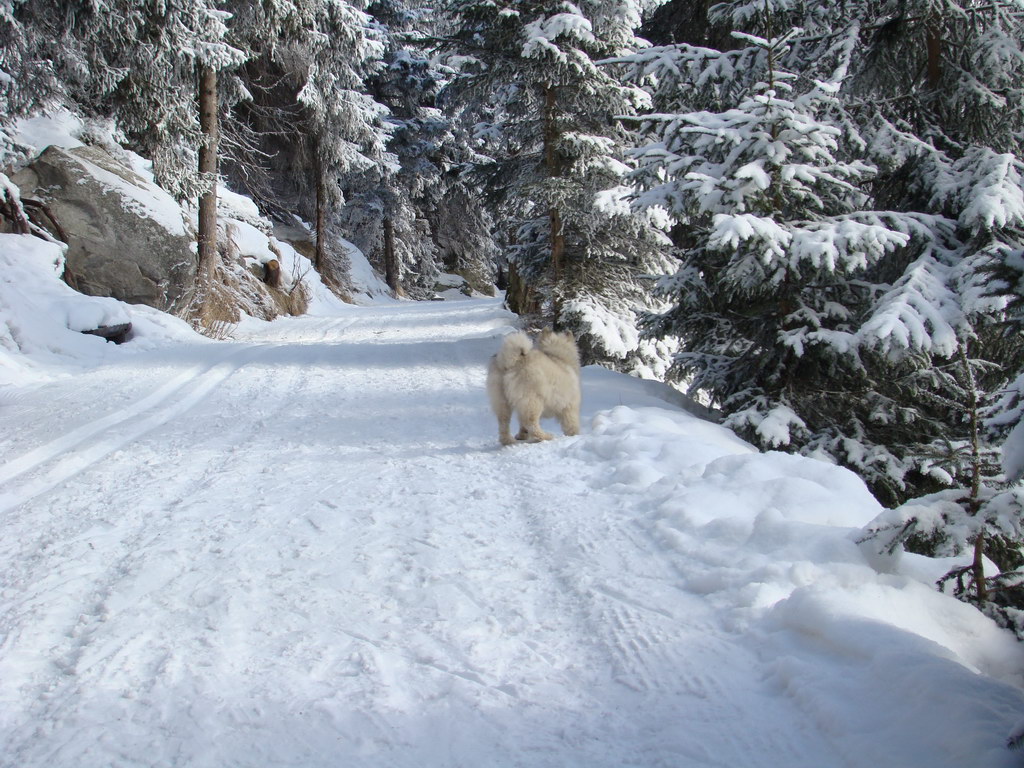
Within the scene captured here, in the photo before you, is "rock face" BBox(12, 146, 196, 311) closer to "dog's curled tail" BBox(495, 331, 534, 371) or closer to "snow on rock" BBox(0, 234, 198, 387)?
"snow on rock" BBox(0, 234, 198, 387)

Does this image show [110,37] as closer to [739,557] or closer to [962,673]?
[739,557]

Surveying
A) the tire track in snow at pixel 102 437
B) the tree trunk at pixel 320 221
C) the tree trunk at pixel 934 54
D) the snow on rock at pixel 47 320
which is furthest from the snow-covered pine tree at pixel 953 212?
the tree trunk at pixel 320 221

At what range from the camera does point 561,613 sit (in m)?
3.15

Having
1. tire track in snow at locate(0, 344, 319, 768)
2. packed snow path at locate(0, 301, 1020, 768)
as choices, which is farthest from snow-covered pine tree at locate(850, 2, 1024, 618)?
tire track in snow at locate(0, 344, 319, 768)

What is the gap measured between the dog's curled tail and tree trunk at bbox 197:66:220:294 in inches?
452

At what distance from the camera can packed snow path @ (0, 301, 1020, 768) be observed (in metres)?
2.30

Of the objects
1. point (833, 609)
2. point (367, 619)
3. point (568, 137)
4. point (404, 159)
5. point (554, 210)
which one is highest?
point (404, 159)

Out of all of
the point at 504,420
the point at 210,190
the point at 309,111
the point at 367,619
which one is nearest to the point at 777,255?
the point at 504,420

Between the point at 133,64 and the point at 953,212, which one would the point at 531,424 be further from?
the point at 133,64

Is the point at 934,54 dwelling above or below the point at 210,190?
above

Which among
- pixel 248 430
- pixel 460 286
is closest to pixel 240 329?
pixel 248 430

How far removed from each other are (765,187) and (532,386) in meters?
2.81

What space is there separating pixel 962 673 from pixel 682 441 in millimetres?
3414

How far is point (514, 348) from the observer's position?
5863 mm
